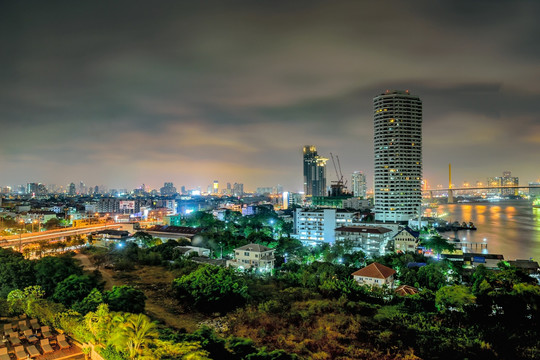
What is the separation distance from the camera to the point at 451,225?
25656 mm

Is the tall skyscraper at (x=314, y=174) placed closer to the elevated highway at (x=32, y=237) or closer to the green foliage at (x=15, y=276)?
Answer: the elevated highway at (x=32, y=237)

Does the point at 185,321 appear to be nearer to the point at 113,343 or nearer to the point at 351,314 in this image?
the point at 113,343

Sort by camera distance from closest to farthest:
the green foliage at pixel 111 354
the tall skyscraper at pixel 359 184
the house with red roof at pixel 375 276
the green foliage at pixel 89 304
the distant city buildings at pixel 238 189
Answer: the green foliage at pixel 111 354 < the green foliage at pixel 89 304 < the house with red roof at pixel 375 276 < the tall skyscraper at pixel 359 184 < the distant city buildings at pixel 238 189

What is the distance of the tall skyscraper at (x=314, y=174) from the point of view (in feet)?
206

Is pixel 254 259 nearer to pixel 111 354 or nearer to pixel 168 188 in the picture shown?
pixel 111 354

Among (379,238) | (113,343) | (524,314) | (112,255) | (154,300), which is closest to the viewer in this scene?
(113,343)

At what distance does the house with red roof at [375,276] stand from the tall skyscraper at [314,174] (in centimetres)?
5266

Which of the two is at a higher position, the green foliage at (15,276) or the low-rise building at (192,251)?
the green foliage at (15,276)

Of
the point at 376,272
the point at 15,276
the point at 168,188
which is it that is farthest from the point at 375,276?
the point at 168,188

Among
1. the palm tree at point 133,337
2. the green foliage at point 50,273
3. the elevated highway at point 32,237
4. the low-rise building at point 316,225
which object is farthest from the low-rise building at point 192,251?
the palm tree at point 133,337

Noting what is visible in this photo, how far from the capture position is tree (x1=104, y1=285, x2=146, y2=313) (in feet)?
20.6

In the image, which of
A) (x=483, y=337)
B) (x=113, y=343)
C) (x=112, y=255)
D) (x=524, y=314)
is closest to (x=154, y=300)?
(x=113, y=343)

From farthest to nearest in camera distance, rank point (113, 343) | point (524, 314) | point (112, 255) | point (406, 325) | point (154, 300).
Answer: point (112, 255) → point (154, 300) → point (524, 314) → point (406, 325) → point (113, 343)

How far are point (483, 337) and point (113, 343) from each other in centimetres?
553
